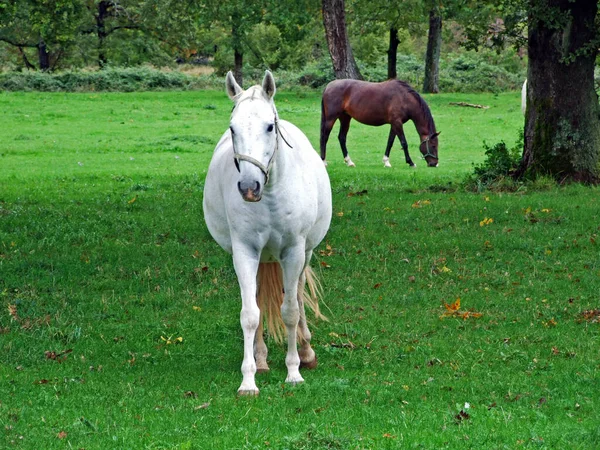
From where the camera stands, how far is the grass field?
17.9ft

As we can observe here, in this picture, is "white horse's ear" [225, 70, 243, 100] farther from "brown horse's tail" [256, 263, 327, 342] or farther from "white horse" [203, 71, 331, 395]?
"brown horse's tail" [256, 263, 327, 342]

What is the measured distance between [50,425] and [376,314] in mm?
3876

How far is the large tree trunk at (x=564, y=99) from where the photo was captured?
46.5 feet

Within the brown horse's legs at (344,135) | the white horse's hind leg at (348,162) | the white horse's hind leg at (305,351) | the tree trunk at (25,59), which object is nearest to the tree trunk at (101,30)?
the tree trunk at (25,59)

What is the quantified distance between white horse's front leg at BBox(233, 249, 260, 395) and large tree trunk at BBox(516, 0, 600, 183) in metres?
9.23

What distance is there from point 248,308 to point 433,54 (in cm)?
3483

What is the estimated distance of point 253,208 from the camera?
246 inches

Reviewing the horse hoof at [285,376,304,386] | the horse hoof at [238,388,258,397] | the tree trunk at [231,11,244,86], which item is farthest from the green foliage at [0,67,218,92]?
the horse hoof at [238,388,258,397]

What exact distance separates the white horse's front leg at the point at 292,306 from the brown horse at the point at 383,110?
12.9 metres

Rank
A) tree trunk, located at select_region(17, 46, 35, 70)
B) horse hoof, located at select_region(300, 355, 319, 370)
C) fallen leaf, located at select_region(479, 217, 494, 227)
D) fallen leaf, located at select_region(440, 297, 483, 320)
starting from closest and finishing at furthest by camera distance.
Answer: horse hoof, located at select_region(300, 355, 319, 370), fallen leaf, located at select_region(440, 297, 483, 320), fallen leaf, located at select_region(479, 217, 494, 227), tree trunk, located at select_region(17, 46, 35, 70)

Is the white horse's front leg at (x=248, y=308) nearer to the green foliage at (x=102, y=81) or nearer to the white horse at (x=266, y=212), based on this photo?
Result: the white horse at (x=266, y=212)

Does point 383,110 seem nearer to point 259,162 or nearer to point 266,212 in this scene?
point 266,212

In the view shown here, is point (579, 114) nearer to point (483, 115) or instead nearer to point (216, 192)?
point (216, 192)

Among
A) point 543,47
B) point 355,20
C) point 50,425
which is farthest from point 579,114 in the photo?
point 355,20
